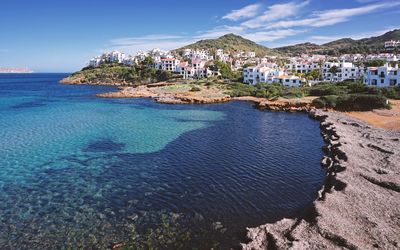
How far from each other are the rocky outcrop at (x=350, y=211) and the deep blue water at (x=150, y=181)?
168cm

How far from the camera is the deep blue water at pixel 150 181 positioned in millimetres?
18719

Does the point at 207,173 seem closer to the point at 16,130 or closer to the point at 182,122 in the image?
the point at 182,122

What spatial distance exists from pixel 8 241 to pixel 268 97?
A: 2851 inches

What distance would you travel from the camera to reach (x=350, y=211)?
1884cm

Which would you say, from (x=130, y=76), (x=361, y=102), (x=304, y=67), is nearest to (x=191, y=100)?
(x=361, y=102)

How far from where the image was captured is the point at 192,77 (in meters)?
139

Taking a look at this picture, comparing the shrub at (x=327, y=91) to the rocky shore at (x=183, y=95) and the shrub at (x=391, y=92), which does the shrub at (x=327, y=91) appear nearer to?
the shrub at (x=391, y=92)

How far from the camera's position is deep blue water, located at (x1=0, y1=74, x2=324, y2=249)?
61.4 feet

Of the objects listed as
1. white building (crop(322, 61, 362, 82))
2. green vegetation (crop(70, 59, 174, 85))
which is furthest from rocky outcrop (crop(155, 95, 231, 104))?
green vegetation (crop(70, 59, 174, 85))

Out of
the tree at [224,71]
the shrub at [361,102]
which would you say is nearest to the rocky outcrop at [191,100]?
the shrub at [361,102]

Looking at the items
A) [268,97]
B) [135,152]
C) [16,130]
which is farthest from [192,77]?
[135,152]

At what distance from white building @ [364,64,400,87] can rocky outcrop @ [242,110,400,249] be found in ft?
192

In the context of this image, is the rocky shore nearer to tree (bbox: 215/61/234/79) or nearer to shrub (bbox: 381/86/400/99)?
tree (bbox: 215/61/234/79)

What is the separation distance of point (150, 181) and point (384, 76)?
257 feet
